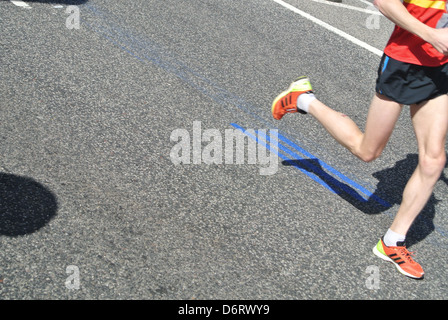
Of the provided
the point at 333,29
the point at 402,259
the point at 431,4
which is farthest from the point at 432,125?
the point at 333,29

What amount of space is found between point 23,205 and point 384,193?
2946 millimetres

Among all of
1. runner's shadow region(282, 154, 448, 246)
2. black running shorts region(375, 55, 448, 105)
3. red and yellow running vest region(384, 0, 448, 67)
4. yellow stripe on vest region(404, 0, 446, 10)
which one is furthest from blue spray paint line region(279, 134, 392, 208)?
yellow stripe on vest region(404, 0, 446, 10)

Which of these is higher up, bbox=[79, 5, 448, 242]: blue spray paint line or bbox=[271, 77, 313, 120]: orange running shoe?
bbox=[271, 77, 313, 120]: orange running shoe

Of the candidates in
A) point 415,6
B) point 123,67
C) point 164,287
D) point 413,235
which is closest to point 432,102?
point 415,6

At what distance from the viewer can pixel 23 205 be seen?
388 cm

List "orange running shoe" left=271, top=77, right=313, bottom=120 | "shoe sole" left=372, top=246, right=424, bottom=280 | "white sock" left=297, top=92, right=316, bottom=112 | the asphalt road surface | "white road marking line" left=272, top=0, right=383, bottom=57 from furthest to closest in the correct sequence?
"white road marking line" left=272, top=0, right=383, bottom=57
"orange running shoe" left=271, top=77, right=313, bottom=120
"white sock" left=297, top=92, right=316, bottom=112
"shoe sole" left=372, top=246, right=424, bottom=280
the asphalt road surface

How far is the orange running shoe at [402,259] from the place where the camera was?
3.99 m

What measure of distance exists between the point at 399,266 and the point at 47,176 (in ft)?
8.65

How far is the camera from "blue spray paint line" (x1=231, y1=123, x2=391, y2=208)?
4.82 m

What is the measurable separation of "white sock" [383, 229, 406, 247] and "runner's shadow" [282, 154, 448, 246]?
0.34 meters

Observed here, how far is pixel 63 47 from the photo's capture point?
626 centimetres

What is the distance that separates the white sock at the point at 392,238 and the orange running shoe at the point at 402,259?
0.03 m

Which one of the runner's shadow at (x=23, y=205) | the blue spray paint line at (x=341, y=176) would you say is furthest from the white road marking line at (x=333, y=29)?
the runner's shadow at (x=23, y=205)

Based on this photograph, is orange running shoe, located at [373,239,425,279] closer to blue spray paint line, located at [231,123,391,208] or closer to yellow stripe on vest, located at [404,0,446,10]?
blue spray paint line, located at [231,123,391,208]
